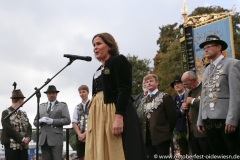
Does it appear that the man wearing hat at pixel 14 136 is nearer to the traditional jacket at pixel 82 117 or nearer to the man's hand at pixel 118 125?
the traditional jacket at pixel 82 117

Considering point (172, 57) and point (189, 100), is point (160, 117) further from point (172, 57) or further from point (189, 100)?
point (172, 57)

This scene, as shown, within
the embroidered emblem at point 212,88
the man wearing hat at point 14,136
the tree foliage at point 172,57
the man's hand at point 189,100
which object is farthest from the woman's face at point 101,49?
the tree foliage at point 172,57

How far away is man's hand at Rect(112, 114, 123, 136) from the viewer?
13.7ft

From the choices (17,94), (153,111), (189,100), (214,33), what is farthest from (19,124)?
(214,33)

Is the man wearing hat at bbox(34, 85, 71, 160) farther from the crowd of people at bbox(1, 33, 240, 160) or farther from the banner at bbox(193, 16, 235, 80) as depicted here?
the banner at bbox(193, 16, 235, 80)

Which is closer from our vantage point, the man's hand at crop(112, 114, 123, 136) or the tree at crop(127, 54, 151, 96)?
the man's hand at crop(112, 114, 123, 136)

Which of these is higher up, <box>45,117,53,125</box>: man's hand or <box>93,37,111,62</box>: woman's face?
<box>93,37,111,62</box>: woman's face

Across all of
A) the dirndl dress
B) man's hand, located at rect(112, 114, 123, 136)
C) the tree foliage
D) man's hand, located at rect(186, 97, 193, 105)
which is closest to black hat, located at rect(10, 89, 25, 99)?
man's hand, located at rect(186, 97, 193, 105)

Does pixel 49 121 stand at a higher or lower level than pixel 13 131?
higher

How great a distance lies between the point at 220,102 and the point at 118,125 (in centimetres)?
153

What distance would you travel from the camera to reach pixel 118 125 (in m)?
4.16

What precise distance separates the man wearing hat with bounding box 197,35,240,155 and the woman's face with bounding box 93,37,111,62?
4.97ft

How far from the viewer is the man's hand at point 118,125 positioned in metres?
4.16

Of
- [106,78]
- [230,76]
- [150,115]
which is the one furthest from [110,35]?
[150,115]
